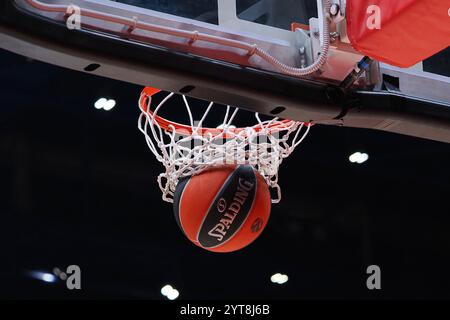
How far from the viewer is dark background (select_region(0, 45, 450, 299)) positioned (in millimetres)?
5180

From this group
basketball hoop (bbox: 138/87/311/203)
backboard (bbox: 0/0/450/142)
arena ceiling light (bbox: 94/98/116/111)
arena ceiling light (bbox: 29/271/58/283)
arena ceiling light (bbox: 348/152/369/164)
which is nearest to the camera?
backboard (bbox: 0/0/450/142)

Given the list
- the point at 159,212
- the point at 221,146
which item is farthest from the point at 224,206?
the point at 159,212

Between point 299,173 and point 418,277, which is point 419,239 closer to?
point 418,277

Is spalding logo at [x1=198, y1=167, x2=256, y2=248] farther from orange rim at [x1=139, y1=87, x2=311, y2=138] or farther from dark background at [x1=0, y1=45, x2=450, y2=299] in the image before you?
dark background at [x1=0, y1=45, x2=450, y2=299]

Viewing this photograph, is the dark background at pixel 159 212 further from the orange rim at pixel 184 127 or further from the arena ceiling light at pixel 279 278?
the orange rim at pixel 184 127

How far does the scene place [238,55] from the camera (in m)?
2.23

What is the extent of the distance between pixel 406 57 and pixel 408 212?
4.21 meters

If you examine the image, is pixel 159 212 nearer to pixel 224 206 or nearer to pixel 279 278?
pixel 279 278

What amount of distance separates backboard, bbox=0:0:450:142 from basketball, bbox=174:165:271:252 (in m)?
0.36

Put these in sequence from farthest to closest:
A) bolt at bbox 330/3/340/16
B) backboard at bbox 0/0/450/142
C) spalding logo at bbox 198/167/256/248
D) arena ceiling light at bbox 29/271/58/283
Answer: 1. arena ceiling light at bbox 29/271/58/283
2. spalding logo at bbox 198/167/256/248
3. bolt at bbox 330/3/340/16
4. backboard at bbox 0/0/450/142

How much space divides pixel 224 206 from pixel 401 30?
0.83 m

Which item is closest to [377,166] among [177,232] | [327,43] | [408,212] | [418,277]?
[408,212]

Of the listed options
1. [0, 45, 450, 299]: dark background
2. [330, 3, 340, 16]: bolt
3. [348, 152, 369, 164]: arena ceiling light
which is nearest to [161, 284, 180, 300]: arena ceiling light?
[0, 45, 450, 299]: dark background
